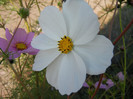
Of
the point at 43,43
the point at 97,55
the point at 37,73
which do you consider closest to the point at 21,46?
the point at 37,73

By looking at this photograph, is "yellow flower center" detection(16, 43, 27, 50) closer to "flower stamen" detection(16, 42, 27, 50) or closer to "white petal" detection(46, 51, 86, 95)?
"flower stamen" detection(16, 42, 27, 50)

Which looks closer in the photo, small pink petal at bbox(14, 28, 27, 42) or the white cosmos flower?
the white cosmos flower

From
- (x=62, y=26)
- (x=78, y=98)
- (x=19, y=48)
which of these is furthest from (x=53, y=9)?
(x=78, y=98)

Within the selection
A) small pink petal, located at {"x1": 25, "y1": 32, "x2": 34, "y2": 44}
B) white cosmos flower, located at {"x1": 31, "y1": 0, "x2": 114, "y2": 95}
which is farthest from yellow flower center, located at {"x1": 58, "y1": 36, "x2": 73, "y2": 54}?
small pink petal, located at {"x1": 25, "y1": 32, "x2": 34, "y2": 44}

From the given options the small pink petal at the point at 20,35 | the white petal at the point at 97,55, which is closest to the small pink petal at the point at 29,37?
the small pink petal at the point at 20,35

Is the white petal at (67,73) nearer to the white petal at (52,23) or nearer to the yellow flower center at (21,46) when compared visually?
the white petal at (52,23)
